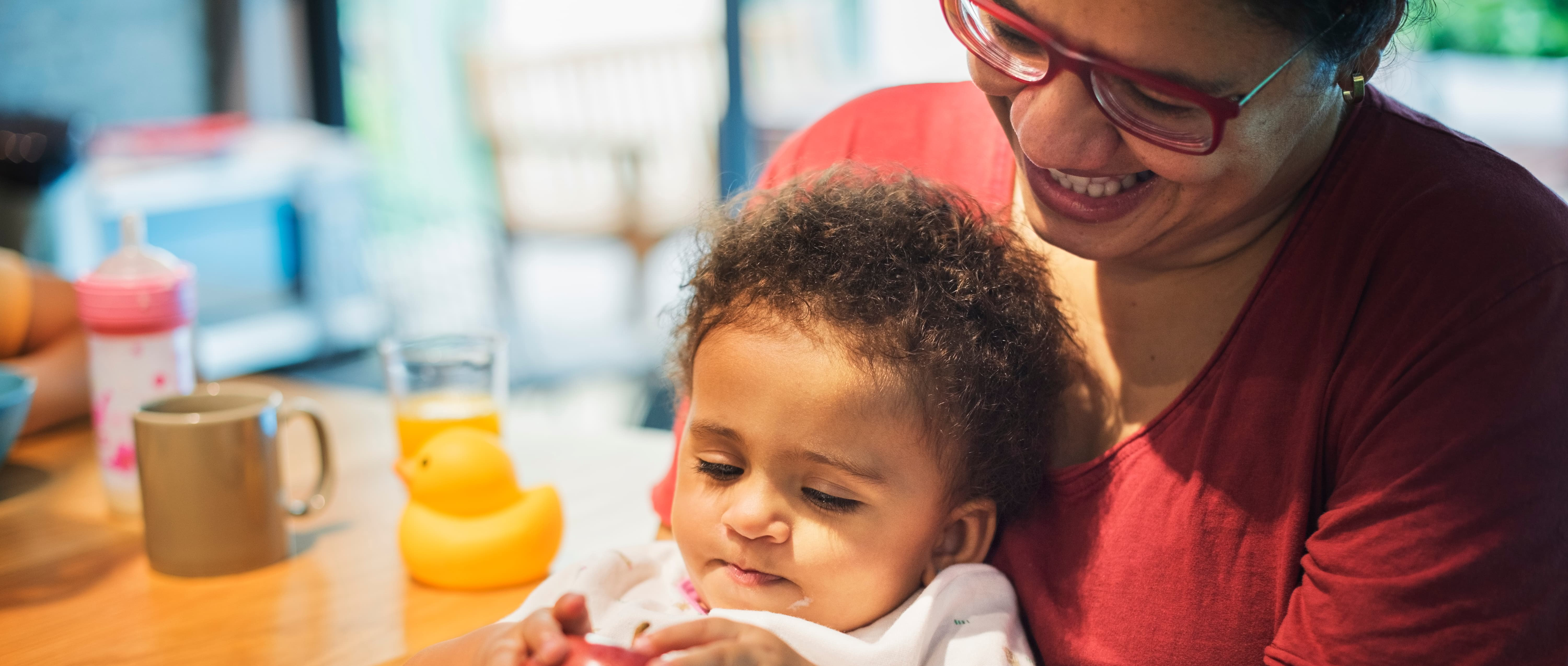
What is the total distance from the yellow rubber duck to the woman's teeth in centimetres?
66

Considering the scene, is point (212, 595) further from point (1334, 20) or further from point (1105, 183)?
point (1334, 20)

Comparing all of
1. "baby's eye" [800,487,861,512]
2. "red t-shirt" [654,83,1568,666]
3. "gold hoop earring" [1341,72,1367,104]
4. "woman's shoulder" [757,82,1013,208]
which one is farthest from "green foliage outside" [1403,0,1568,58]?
"baby's eye" [800,487,861,512]

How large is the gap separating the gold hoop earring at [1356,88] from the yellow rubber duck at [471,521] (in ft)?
2.96

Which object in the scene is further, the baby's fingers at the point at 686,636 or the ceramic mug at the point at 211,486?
the ceramic mug at the point at 211,486

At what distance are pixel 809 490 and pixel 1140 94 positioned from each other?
448 mm

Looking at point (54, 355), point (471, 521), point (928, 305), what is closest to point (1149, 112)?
point (928, 305)

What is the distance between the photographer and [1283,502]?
1.03 metres

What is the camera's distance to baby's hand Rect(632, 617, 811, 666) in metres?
0.92

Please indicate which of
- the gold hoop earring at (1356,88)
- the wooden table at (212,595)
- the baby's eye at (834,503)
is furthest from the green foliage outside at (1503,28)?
the wooden table at (212,595)

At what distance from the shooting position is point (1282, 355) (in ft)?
3.44

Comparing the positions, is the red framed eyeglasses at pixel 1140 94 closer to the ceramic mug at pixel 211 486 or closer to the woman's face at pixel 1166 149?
the woman's face at pixel 1166 149

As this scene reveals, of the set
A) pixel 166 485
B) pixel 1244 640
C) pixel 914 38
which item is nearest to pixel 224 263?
pixel 914 38

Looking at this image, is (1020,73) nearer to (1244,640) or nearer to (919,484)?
(919,484)

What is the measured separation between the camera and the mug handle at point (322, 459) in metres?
1.46
